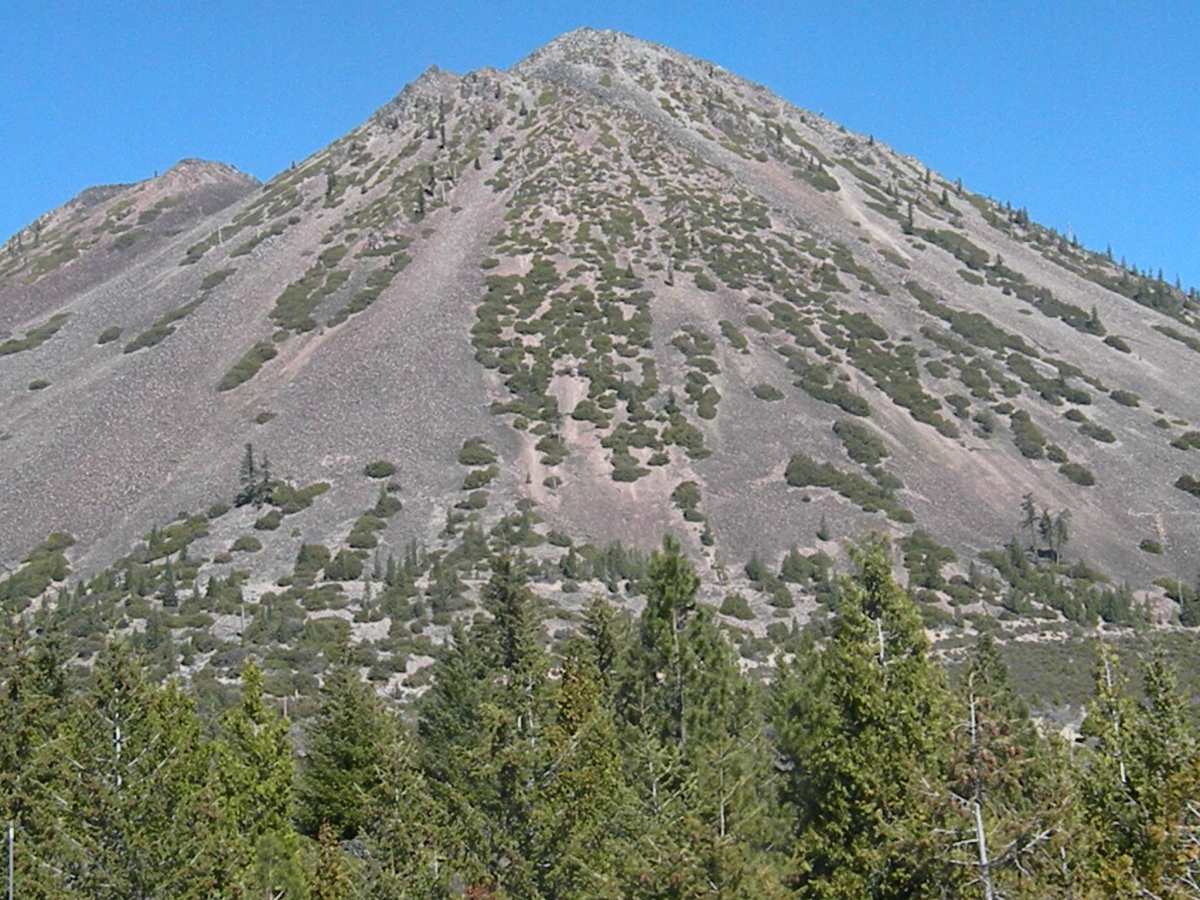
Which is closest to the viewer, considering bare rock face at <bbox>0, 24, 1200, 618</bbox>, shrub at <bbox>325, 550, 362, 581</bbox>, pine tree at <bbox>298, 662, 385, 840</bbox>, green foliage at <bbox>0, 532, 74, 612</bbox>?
pine tree at <bbox>298, 662, 385, 840</bbox>

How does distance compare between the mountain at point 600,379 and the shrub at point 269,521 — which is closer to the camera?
the shrub at point 269,521

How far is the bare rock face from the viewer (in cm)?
7125

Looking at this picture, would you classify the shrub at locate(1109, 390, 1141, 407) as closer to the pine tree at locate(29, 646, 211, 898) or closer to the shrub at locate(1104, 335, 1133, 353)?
the shrub at locate(1104, 335, 1133, 353)

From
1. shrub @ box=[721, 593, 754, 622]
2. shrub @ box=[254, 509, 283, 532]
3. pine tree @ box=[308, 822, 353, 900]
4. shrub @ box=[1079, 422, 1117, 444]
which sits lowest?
pine tree @ box=[308, 822, 353, 900]

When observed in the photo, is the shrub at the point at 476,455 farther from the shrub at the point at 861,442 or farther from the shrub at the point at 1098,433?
the shrub at the point at 1098,433

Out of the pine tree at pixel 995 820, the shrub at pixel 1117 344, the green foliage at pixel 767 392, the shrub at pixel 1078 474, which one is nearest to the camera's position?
the pine tree at pixel 995 820

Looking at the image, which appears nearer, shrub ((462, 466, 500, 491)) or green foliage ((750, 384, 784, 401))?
shrub ((462, 466, 500, 491))

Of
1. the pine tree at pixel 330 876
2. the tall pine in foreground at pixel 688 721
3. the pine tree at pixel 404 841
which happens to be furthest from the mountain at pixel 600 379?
the pine tree at pixel 404 841

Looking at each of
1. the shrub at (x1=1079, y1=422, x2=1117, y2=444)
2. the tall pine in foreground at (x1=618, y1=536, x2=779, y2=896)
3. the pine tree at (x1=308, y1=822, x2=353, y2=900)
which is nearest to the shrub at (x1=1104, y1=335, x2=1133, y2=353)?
the shrub at (x1=1079, y1=422, x2=1117, y2=444)

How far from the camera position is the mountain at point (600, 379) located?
66562mm

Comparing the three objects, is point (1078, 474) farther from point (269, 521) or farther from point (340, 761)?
point (340, 761)

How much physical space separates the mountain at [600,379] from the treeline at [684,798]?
111 ft

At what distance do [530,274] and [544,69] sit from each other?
191 ft

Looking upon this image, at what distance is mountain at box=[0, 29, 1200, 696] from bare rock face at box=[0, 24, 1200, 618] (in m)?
0.31
